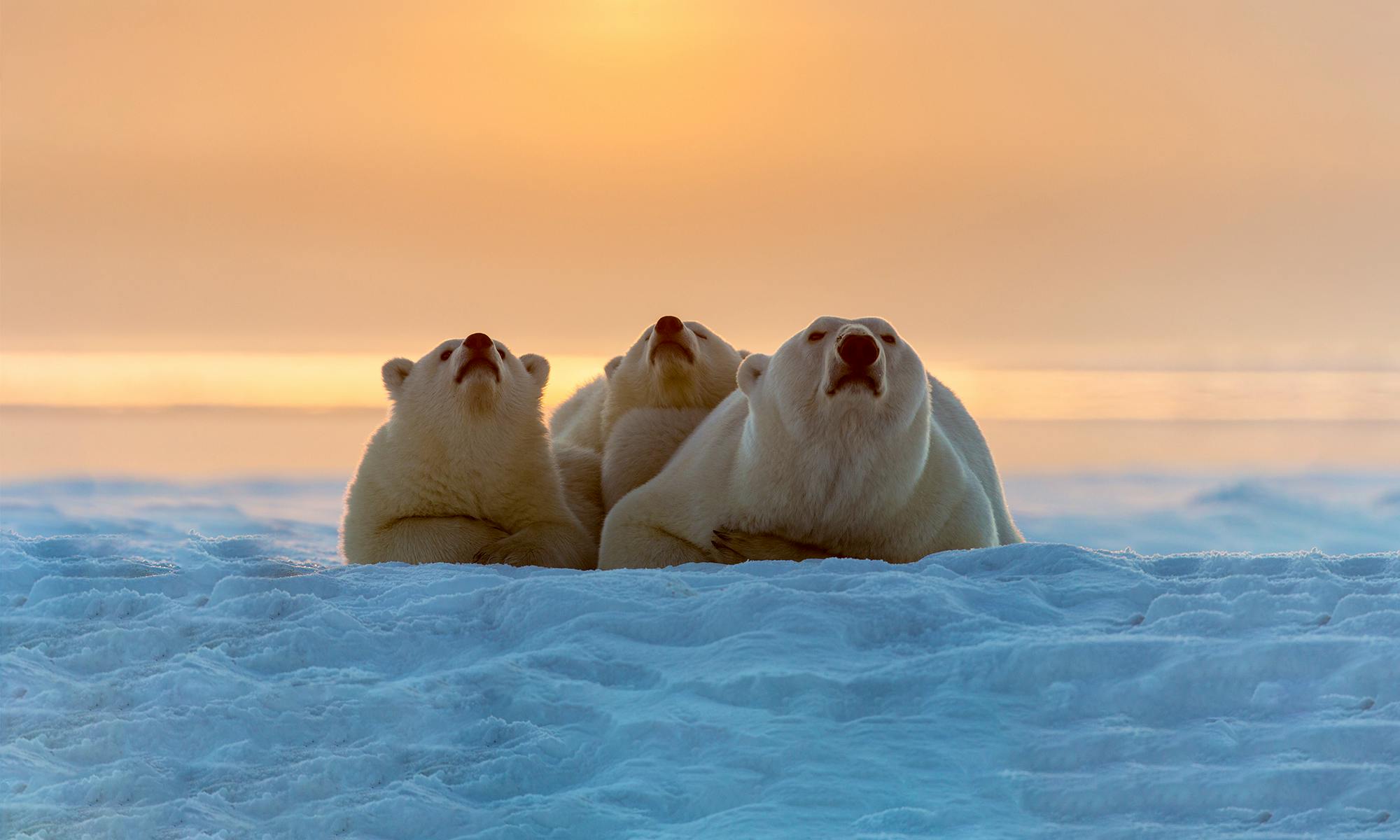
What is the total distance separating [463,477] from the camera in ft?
28.0

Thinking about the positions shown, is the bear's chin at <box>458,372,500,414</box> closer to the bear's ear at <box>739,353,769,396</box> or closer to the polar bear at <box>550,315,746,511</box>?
the polar bear at <box>550,315,746,511</box>

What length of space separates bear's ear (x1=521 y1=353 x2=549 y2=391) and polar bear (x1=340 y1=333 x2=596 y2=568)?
162 millimetres

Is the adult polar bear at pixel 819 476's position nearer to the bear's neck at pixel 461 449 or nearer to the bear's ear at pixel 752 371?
the bear's ear at pixel 752 371

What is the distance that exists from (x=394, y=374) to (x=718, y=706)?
14.5 ft

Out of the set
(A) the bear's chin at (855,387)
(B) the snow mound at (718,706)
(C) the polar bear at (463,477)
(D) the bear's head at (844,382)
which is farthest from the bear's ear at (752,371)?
(C) the polar bear at (463,477)

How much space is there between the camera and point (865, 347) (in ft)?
22.4

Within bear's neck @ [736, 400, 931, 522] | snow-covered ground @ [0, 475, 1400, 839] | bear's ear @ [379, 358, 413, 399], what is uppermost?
bear's ear @ [379, 358, 413, 399]

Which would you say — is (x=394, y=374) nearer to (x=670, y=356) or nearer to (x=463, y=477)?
(x=463, y=477)

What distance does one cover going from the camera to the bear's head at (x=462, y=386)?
845cm

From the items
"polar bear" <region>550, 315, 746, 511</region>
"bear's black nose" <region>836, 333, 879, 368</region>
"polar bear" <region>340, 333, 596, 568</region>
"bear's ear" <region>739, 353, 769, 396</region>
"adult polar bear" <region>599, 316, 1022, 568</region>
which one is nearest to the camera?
"bear's black nose" <region>836, 333, 879, 368</region>

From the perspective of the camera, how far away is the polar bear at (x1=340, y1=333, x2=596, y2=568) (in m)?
8.40

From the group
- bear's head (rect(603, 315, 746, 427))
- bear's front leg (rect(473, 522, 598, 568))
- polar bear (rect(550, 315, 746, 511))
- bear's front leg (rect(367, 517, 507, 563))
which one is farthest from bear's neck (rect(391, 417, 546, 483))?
bear's head (rect(603, 315, 746, 427))

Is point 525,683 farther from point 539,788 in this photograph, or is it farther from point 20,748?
point 20,748

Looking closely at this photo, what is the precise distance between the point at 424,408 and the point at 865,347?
3.10 meters
